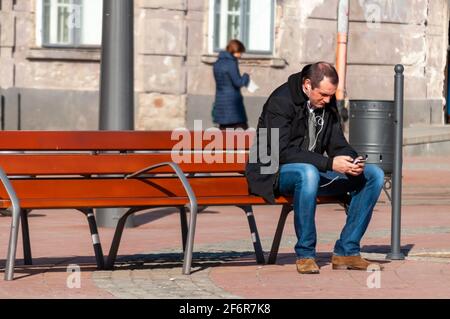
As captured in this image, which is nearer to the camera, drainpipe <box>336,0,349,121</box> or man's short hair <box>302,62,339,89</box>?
man's short hair <box>302,62,339,89</box>

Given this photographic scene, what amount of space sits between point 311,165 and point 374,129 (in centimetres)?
503

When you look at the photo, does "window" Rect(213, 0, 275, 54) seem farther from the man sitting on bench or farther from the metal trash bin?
the man sitting on bench

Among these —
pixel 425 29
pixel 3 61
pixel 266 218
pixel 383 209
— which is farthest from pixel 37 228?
pixel 425 29

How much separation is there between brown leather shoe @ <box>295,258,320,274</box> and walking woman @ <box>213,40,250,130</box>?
10.1 meters

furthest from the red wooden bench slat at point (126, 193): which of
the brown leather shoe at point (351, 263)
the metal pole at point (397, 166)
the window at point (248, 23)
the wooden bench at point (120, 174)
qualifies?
the window at point (248, 23)

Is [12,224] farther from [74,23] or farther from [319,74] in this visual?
[74,23]

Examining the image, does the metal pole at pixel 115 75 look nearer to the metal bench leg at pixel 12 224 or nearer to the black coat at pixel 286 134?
the black coat at pixel 286 134

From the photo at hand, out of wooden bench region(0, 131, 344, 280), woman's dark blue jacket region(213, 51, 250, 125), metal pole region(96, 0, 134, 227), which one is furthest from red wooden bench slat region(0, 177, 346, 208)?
woman's dark blue jacket region(213, 51, 250, 125)

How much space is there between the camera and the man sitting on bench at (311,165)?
9.12 m

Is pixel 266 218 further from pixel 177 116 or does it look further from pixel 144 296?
pixel 177 116

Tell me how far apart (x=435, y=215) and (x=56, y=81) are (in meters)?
10.1

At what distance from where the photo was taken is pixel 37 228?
12.6 meters

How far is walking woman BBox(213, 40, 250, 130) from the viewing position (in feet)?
63.6

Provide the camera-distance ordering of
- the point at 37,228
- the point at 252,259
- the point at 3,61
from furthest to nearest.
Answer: the point at 3,61
the point at 37,228
the point at 252,259
